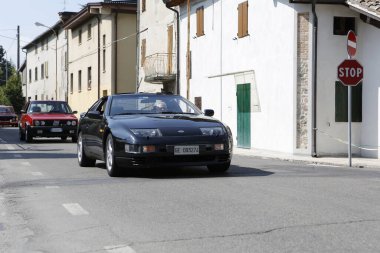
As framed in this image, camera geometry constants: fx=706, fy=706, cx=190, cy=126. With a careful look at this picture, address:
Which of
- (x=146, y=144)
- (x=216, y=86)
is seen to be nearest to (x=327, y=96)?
(x=216, y=86)

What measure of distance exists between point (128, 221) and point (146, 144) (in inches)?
160

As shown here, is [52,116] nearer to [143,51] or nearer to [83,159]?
[143,51]

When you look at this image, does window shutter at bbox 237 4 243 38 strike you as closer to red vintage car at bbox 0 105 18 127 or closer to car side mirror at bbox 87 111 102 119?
car side mirror at bbox 87 111 102 119

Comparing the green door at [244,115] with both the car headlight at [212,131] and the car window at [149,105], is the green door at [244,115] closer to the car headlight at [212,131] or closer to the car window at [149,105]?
the car window at [149,105]

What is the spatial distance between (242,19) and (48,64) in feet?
137

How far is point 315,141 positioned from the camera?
2020 centimetres

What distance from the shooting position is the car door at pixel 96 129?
12.3m

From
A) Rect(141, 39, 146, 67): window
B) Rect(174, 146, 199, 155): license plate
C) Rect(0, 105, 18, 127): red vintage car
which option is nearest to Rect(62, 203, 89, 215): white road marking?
Rect(174, 146, 199, 155): license plate

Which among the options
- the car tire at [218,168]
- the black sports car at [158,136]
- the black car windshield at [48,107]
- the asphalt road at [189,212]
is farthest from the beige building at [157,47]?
the asphalt road at [189,212]

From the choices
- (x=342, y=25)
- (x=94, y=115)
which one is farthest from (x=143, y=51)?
(x=94, y=115)

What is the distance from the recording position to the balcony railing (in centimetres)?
3181

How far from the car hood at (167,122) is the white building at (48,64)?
146 feet

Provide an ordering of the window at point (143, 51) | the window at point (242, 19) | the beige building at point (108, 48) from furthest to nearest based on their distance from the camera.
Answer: the beige building at point (108, 48) → the window at point (143, 51) → the window at point (242, 19)

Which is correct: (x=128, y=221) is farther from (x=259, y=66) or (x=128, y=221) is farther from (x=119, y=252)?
(x=259, y=66)
